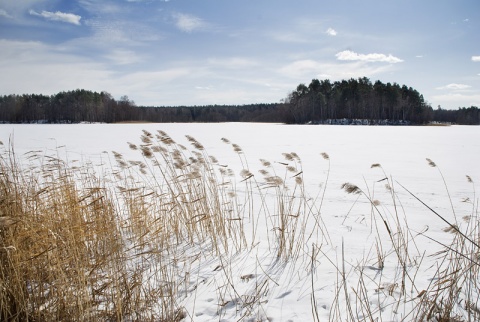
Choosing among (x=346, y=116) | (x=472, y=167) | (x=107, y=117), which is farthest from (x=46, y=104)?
(x=472, y=167)

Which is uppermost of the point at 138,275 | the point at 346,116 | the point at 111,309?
the point at 346,116

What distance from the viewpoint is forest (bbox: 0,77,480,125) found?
216ft

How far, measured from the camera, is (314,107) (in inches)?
2778

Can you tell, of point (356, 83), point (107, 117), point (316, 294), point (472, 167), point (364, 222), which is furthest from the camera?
point (107, 117)

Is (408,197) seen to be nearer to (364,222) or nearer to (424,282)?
(364,222)

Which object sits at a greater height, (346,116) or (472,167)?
(346,116)

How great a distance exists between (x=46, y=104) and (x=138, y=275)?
97058 mm

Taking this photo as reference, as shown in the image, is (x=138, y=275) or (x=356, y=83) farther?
→ (x=356, y=83)

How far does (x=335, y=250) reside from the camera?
3.66m

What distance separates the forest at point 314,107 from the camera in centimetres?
6594

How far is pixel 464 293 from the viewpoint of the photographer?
8.27 feet

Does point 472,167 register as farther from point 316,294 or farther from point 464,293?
point 316,294

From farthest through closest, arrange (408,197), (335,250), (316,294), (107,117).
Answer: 1. (107,117)
2. (408,197)
3. (335,250)
4. (316,294)

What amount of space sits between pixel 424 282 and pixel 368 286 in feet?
1.86
